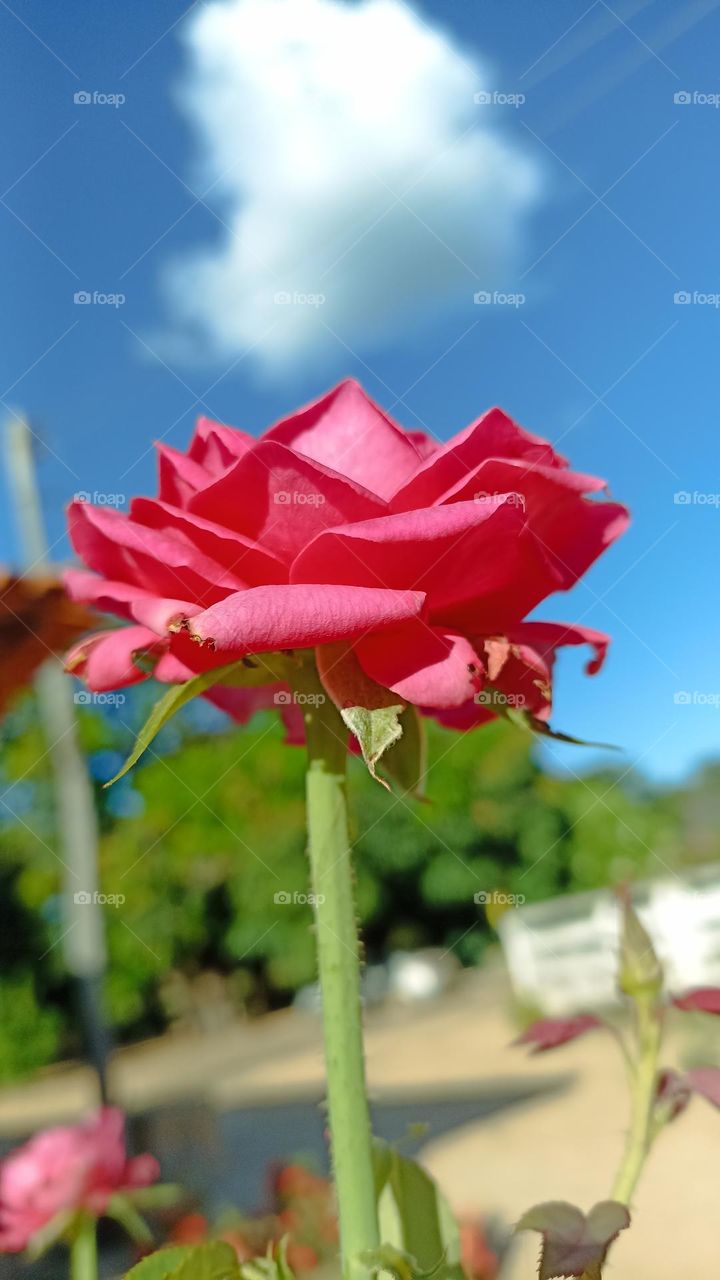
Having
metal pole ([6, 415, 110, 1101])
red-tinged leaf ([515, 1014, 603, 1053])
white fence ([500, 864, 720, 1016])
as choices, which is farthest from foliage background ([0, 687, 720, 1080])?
red-tinged leaf ([515, 1014, 603, 1053])

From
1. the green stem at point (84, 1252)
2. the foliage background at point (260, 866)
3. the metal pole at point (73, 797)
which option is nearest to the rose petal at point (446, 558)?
the green stem at point (84, 1252)

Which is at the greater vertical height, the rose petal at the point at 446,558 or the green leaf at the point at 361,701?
the rose petal at the point at 446,558

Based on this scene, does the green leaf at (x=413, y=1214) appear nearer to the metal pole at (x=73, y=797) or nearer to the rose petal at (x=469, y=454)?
the rose petal at (x=469, y=454)

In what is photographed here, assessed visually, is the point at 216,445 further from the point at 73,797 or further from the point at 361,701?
the point at 73,797

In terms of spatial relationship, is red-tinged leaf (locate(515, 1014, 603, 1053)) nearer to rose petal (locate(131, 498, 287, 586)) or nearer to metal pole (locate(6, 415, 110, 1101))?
rose petal (locate(131, 498, 287, 586))

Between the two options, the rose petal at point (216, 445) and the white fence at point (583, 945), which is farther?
the white fence at point (583, 945)

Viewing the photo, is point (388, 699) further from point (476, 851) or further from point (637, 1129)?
point (476, 851)

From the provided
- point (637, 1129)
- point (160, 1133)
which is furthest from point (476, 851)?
point (637, 1129)
